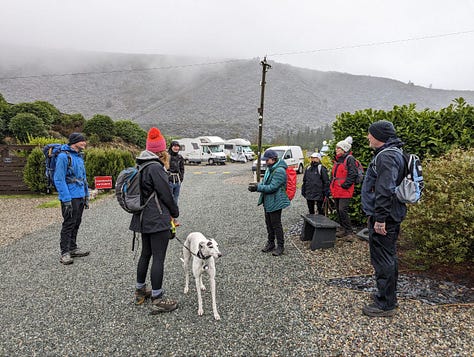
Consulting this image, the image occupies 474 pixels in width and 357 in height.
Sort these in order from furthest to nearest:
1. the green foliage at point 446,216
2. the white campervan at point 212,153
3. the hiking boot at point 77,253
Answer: the white campervan at point 212,153, the hiking boot at point 77,253, the green foliage at point 446,216

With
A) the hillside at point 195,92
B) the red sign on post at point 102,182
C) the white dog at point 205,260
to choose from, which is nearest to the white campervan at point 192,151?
the red sign on post at point 102,182

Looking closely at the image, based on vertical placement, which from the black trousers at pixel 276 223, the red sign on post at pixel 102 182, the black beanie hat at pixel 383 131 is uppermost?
the black beanie hat at pixel 383 131

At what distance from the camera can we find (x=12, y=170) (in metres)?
11.3

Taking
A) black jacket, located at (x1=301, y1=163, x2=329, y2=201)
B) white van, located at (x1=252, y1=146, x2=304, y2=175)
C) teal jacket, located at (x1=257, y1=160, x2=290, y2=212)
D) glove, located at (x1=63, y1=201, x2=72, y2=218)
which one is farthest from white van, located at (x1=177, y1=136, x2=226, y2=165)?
glove, located at (x1=63, y1=201, x2=72, y2=218)

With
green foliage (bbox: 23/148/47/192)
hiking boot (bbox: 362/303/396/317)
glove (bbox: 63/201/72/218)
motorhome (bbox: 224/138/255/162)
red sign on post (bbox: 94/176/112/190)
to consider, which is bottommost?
motorhome (bbox: 224/138/255/162)

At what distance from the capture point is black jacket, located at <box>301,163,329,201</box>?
18.8 feet

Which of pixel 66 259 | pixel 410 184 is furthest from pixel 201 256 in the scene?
pixel 66 259

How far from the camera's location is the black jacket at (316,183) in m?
5.74

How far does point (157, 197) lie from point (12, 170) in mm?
11531

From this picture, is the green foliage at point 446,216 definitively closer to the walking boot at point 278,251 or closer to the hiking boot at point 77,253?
the walking boot at point 278,251

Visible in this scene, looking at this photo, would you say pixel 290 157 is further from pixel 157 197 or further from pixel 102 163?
pixel 157 197

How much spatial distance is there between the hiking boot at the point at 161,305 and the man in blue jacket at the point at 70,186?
7.66 feet

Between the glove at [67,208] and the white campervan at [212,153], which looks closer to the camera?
the glove at [67,208]

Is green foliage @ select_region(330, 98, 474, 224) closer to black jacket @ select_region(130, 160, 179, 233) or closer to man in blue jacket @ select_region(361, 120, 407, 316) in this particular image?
man in blue jacket @ select_region(361, 120, 407, 316)
